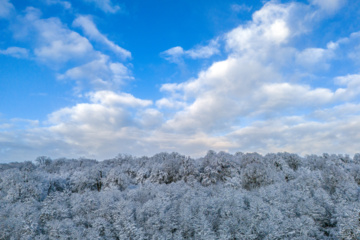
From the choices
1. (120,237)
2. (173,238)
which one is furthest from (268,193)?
(120,237)

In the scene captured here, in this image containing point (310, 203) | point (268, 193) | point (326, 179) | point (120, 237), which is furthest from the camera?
point (326, 179)

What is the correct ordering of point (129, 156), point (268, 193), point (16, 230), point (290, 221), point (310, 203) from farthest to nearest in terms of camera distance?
point (129, 156) → point (268, 193) → point (310, 203) → point (290, 221) → point (16, 230)

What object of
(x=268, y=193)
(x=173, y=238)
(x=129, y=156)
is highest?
(x=129, y=156)

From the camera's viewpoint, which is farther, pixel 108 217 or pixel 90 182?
pixel 90 182

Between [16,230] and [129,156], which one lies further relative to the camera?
[129,156]

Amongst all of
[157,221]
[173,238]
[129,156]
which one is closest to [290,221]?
[173,238]

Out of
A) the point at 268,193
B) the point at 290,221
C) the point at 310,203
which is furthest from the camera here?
the point at 268,193

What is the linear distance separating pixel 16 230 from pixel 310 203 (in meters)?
55.0

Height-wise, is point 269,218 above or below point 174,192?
below

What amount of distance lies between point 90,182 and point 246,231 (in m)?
59.2

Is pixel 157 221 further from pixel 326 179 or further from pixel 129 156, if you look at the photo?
pixel 129 156

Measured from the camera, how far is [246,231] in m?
44.3

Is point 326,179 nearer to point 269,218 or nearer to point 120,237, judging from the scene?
point 269,218

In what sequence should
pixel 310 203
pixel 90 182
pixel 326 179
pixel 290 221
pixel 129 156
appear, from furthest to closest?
pixel 129 156
pixel 90 182
pixel 326 179
pixel 310 203
pixel 290 221
